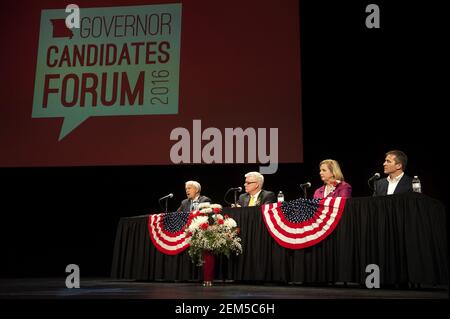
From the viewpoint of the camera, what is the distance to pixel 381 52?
6.78 m

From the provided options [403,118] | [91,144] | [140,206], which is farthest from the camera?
[140,206]

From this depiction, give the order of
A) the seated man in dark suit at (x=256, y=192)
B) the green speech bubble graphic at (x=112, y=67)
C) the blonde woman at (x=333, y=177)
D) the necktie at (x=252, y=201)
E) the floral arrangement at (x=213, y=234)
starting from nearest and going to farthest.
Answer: the floral arrangement at (x=213, y=234) < the blonde woman at (x=333, y=177) < the seated man in dark suit at (x=256, y=192) < the necktie at (x=252, y=201) < the green speech bubble graphic at (x=112, y=67)

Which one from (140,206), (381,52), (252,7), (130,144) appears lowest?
(140,206)

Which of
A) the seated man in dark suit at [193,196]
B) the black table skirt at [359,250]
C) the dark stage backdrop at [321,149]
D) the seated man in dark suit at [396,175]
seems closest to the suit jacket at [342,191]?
the seated man in dark suit at [396,175]

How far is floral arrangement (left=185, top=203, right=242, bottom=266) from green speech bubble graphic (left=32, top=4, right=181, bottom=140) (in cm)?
237

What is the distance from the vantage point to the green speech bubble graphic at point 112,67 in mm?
7055

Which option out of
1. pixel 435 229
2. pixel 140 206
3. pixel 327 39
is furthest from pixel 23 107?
pixel 435 229

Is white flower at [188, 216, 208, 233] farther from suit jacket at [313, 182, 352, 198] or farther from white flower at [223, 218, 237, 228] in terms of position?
suit jacket at [313, 182, 352, 198]

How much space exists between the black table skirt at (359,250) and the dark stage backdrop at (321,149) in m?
1.57

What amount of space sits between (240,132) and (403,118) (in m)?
2.17

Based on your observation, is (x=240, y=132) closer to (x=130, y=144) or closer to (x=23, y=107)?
(x=130, y=144)

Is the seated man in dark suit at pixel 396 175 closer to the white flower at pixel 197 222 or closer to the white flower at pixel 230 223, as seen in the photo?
the white flower at pixel 230 223

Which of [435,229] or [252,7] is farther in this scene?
[252,7]

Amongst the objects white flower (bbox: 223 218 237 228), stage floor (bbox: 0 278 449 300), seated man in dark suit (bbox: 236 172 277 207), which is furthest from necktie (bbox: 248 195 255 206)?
stage floor (bbox: 0 278 449 300)
